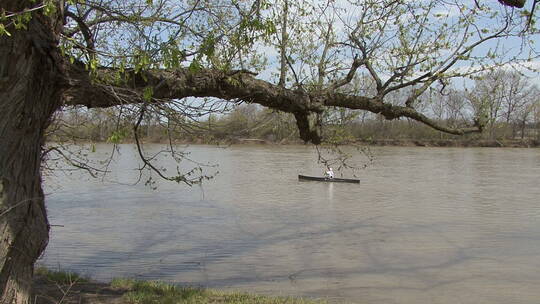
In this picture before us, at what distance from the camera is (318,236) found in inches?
553

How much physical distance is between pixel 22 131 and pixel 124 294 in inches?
124

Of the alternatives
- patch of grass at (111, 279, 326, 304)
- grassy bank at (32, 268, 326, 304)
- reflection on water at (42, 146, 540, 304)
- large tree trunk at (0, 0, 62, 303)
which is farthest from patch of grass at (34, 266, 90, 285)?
large tree trunk at (0, 0, 62, 303)

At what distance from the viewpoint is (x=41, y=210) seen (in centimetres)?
432

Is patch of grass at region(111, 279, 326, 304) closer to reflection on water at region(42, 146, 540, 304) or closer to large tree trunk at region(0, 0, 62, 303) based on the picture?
large tree trunk at region(0, 0, 62, 303)

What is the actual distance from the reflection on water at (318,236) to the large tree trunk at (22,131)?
5304 millimetres

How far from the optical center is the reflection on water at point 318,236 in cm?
988

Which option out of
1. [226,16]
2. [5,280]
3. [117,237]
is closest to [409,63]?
[226,16]

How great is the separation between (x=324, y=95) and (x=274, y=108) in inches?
22.8

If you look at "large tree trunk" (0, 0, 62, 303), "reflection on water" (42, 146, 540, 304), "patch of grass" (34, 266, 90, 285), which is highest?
"large tree trunk" (0, 0, 62, 303)

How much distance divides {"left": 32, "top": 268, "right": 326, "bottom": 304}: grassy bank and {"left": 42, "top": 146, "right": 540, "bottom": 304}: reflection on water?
2.26 m

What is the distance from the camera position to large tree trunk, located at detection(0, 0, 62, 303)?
3.76 meters

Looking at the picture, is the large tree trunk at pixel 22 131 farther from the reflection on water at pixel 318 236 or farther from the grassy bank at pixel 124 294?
the reflection on water at pixel 318 236

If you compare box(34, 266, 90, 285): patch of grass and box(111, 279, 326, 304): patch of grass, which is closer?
box(111, 279, 326, 304): patch of grass

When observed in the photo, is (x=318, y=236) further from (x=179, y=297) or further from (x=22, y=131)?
(x=22, y=131)
